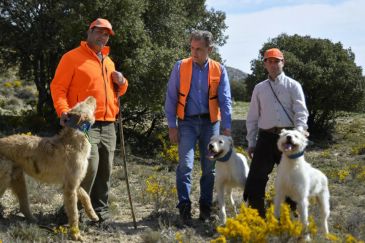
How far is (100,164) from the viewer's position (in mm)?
5852

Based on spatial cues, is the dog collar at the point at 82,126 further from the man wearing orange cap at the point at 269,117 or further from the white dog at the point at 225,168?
the man wearing orange cap at the point at 269,117

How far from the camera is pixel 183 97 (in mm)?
6016

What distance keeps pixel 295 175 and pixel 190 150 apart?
1.45 meters

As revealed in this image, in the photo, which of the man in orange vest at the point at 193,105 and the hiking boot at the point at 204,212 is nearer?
the man in orange vest at the point at 193,105

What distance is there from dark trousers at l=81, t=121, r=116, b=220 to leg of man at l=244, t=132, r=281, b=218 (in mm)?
1783

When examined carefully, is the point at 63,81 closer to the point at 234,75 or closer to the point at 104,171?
the point at 104,171

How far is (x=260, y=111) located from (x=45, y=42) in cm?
1018

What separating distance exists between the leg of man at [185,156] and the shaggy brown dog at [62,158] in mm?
1214

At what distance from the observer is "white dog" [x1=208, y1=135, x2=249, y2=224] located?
5.94m

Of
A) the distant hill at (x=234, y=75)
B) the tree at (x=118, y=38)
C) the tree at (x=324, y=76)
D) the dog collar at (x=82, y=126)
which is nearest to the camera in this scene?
the dog collar at (x=82, y=126)

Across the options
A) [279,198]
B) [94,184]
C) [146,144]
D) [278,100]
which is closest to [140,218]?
[94,184]

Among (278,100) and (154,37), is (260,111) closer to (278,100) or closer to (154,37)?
(278,100)

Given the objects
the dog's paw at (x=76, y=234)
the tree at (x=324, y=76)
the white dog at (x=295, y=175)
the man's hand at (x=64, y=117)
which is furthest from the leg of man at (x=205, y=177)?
the tree at (x=324, y=76)

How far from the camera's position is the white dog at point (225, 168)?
5938mm
